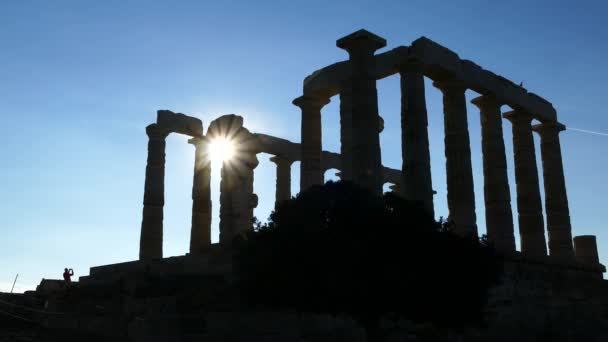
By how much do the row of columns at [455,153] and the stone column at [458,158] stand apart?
5 centimetres

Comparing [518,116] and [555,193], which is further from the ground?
[518,116]

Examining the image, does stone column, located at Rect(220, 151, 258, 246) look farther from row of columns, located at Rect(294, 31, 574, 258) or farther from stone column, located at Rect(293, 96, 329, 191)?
row of columns, located at Rect(294, 31, 574, 258)

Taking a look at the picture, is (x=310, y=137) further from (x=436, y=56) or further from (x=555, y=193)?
(x=555, y=193)

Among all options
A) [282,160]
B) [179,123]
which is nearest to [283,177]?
[282,160]

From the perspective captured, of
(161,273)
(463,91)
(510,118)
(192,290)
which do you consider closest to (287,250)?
(192,290)

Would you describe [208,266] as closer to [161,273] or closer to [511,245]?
[161,273]

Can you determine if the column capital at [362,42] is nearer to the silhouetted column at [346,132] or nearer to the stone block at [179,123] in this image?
the silhouetted column at [346,132]

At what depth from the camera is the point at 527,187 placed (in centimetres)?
4053

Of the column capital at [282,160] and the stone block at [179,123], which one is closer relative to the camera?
the stone block at [179,123]

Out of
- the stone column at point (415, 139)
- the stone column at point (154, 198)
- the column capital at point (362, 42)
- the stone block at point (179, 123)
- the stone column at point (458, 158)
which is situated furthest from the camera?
the stone block at point (179, 123)

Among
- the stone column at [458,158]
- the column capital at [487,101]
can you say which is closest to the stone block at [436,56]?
the stone column at [458,158]

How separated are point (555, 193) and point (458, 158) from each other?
459 inches

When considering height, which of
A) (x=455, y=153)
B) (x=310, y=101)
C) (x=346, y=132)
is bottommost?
(x=455, y=153)

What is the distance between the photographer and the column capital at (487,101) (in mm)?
38719
